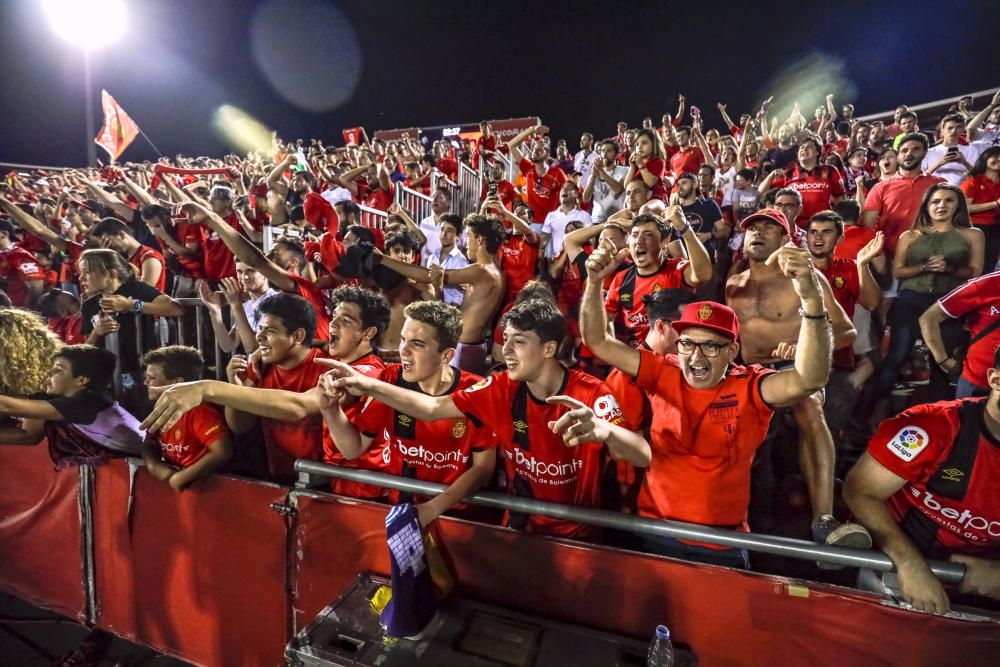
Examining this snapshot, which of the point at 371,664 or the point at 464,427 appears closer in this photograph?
the point at 371,664

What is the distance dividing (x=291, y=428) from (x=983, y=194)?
795 cm

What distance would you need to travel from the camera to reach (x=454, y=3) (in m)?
29.7

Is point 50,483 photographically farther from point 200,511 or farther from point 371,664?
point 371,664

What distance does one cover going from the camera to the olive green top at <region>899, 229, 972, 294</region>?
4363 mm

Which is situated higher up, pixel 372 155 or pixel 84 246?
pixel 372 155

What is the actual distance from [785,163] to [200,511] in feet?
32.2

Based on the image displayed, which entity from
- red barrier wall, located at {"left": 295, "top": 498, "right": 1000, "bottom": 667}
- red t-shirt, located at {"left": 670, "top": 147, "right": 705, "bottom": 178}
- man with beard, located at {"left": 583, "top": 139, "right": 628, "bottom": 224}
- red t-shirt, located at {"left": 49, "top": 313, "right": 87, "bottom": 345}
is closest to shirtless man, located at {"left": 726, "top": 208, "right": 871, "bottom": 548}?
red barrier wall, located at {"left": 295, "top": 498, "right": 1000, "bottom": 667}

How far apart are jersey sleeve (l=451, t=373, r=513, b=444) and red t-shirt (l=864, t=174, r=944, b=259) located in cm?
502

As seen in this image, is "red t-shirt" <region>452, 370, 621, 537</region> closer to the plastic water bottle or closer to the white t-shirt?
the plastic water bottle

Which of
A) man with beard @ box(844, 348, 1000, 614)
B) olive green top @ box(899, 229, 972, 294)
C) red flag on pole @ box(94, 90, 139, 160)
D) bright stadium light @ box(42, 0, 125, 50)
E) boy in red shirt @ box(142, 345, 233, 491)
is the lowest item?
boy in red shirt @ box(142, 345, 233, 491)

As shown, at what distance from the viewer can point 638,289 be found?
434cm

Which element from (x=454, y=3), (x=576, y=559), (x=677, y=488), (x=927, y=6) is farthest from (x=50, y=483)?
(x=454, y=3)

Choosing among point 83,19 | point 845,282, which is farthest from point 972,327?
point 83,19

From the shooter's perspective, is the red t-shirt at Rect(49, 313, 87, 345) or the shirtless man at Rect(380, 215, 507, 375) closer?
the shirtless man at Rect(380, 215, 507, 375)
